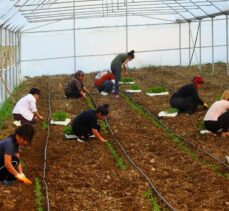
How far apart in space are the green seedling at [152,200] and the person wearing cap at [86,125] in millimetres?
2726

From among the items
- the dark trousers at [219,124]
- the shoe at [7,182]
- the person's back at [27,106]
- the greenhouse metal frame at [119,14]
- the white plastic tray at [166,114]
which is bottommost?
the shoe at [7,182]

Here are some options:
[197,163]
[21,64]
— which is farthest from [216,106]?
[21,64]

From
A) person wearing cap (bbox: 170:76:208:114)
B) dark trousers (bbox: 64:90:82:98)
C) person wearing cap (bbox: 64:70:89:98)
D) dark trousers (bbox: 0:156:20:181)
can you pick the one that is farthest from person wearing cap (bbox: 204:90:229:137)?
dark trousers (bbox: 64:90:82:98)

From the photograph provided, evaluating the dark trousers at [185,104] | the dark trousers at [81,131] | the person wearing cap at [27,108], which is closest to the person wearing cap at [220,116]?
the dark trousers at [185,104]

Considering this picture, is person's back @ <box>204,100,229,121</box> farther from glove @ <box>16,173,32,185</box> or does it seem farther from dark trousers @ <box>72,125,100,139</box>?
glove @ <box>16,173,32,185</box>

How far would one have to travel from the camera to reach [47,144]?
10117 mm

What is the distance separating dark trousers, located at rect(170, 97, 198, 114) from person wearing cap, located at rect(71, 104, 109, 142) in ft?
8.97

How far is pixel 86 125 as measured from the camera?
9.87 metres

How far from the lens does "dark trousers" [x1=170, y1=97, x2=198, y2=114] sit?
12070 millimetres

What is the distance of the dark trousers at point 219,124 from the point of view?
32.0 feet

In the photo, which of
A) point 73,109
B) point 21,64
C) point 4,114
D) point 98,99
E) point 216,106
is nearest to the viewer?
point 216,106

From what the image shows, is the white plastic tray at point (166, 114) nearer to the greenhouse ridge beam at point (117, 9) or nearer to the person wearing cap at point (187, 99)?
the person wearing cap at point (187, 99)

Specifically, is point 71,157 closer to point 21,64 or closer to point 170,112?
point 170,112

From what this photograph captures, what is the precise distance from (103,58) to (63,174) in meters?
18.8
